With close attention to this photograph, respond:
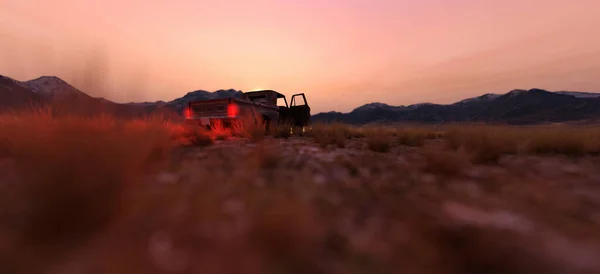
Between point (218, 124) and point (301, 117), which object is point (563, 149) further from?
point (301, 117)

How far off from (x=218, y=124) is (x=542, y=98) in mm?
87550

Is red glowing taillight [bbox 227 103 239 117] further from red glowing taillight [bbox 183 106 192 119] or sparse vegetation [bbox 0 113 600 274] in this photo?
sparse vegetation [bbox 0 113 600 274]

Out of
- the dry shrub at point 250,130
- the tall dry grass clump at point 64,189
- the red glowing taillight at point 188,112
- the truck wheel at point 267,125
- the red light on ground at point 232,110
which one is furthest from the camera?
the truck wheel at point 267,125

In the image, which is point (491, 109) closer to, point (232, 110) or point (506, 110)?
point (506, 110)

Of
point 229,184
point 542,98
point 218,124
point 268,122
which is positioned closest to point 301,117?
point 268,122

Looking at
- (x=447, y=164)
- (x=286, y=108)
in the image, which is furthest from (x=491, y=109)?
(x=447, y=164)

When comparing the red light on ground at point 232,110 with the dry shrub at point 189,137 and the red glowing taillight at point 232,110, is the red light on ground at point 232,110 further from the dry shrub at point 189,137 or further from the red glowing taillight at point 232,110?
the dry shrub at point 189,137

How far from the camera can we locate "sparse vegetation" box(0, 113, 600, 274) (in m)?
1.02

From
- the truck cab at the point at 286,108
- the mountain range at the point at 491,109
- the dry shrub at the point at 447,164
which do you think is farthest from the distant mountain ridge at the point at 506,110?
the dry shrub at the point at 447,164

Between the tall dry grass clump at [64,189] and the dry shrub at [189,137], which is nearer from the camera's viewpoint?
the tall dry grass clump at [64,189]

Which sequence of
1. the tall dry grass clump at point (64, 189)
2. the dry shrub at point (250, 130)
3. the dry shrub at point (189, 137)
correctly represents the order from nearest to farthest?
the tall dry grass clump at point (64, 189), the dry shrub at point (189, 137), the dry shrub at point (250, 130)

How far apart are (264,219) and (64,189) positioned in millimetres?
1191

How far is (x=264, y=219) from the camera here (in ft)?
4.24

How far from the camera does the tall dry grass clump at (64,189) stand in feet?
3.87
